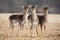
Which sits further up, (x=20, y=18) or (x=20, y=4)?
(x=20, y=4)

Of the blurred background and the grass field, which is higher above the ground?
the blurred background

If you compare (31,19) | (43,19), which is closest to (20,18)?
(31,19)

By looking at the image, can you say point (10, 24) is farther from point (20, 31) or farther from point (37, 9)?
point (37, 9)

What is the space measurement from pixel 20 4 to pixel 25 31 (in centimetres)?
31

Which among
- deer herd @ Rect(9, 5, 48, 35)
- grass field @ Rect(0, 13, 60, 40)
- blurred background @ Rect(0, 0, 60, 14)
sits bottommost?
grass field @ Rect(0, 13, 60, 40)

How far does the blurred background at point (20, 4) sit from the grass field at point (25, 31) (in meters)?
0.06

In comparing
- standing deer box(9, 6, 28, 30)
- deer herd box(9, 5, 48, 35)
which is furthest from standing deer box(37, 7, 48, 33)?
standing deer box(9, 6, 28, 30)

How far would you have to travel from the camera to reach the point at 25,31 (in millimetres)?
1817

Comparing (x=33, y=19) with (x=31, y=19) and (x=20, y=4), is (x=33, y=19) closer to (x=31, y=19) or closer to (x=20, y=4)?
(x=31, y=19)

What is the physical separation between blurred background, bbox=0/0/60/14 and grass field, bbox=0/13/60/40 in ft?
0.19

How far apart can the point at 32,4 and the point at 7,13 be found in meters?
0.29

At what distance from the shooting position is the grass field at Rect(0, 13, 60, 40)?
181 cm

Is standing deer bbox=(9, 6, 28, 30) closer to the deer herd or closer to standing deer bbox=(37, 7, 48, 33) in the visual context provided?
the deer herd

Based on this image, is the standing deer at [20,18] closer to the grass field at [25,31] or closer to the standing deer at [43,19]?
the grass field at [25,31]
